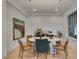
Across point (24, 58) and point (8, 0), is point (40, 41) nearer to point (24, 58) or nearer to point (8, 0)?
point (24, 58)

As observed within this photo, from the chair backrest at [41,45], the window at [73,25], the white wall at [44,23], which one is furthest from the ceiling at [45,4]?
the white wall at [44,23]

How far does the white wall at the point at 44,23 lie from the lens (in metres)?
10.6

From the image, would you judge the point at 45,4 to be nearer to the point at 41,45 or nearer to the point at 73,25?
the point at 73,25

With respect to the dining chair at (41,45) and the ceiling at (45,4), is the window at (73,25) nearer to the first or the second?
the ceiling at (45,4)

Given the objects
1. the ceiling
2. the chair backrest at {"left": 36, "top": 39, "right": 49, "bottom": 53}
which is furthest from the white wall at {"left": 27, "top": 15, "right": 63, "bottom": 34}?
the chair backrest at {"left": 36, "top": 39, "right": 49, "bottom": 53}

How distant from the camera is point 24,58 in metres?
4.61

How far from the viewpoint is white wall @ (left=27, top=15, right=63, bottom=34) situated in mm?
10617

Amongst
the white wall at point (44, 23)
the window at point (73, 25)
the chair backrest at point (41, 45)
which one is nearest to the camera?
the chair backrest at point (41, 45)

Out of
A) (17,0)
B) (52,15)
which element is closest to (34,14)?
(52,15)

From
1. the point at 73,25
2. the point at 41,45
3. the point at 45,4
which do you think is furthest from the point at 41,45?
the point at 73,25

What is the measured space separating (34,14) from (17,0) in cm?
501

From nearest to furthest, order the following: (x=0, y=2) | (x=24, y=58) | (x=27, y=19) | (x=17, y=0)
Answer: (x=0, y=2) → (x=24, y=58) → (x=17, y=0) → (x=27, y=19)

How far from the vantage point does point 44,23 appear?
10695mm

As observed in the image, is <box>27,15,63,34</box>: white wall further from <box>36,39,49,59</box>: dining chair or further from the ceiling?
<box>36,39,49,59</box>: dining chair
